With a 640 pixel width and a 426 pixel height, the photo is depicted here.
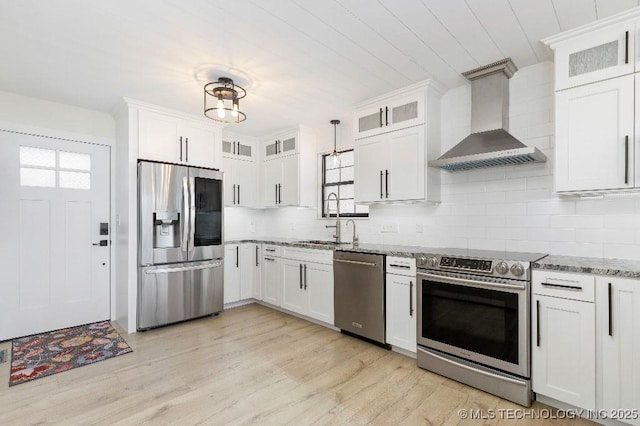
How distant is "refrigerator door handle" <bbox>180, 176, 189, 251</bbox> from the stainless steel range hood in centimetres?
281

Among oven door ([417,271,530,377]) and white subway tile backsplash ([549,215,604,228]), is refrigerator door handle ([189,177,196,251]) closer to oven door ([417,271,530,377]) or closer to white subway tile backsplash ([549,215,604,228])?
oven door ([417,271,530,377])

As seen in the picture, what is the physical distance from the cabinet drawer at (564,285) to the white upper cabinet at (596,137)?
670 millimetres

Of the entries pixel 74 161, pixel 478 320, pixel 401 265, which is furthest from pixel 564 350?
pixel 74 161

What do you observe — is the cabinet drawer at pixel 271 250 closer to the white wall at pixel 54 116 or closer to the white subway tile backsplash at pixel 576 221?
the white wall at pixel 54 116

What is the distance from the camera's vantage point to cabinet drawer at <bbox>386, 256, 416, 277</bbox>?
2924 millimetres

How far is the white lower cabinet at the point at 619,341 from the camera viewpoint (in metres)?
1.90

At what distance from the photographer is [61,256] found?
12.2 feet

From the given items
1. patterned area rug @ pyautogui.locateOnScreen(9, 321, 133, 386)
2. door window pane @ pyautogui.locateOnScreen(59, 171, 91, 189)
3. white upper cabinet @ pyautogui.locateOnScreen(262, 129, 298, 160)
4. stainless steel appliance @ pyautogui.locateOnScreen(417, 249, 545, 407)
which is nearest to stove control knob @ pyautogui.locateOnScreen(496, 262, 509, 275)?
stainless steel appliance @ pyautogui.locateOnScreen(417, 249, 545, 407)

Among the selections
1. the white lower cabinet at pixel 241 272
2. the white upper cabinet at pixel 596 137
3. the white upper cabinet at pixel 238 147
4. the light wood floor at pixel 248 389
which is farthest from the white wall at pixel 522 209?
the white upper cabinet at pixel 238 147

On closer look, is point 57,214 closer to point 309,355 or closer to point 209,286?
point 209,286

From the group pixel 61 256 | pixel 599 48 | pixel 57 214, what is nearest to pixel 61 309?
pixel 61 256

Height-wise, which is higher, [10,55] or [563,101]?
[10,55]

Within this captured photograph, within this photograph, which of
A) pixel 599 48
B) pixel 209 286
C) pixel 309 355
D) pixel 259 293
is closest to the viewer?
pixel 599 48

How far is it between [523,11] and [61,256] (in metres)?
4.96
